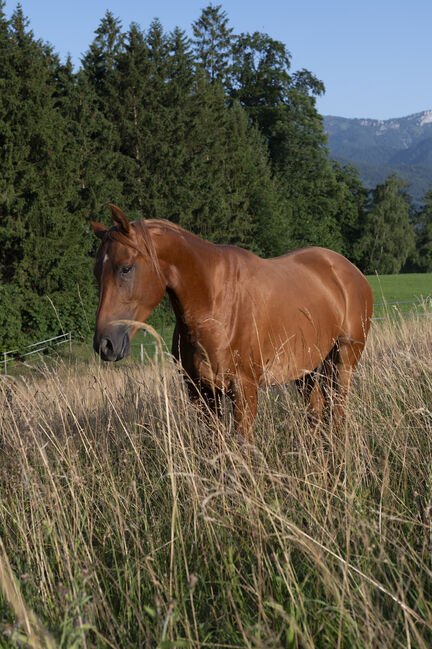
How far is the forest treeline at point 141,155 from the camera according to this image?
2447 cm

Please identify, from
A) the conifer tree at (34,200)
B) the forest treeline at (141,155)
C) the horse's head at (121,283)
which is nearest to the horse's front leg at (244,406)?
the horse's head at (121,283)

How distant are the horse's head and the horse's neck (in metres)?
0.19

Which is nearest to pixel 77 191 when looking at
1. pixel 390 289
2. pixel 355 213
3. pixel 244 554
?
pixel 390 289

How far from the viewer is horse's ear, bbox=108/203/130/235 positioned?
113 inches

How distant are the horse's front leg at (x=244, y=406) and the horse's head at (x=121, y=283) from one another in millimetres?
836

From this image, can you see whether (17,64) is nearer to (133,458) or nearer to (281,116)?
(133,458)

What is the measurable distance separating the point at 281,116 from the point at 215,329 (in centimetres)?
5028

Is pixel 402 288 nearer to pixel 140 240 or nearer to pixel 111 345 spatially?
pixel 140 240

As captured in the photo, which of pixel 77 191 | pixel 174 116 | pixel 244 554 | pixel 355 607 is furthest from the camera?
pixel 174 116

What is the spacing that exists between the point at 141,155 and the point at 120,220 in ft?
104

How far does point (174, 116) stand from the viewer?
1368 inches

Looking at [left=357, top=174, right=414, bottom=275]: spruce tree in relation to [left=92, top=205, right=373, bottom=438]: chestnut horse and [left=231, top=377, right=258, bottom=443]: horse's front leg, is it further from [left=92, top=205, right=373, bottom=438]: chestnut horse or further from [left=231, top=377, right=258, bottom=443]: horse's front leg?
[left=231, top=377, right=258, bottom=443]: horse's front leg

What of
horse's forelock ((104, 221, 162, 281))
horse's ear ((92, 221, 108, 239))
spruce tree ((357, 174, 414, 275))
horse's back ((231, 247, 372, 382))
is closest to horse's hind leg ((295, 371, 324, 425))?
horse's back ((231, 247, 372, 382))

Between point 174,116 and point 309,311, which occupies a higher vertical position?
point 174,116
